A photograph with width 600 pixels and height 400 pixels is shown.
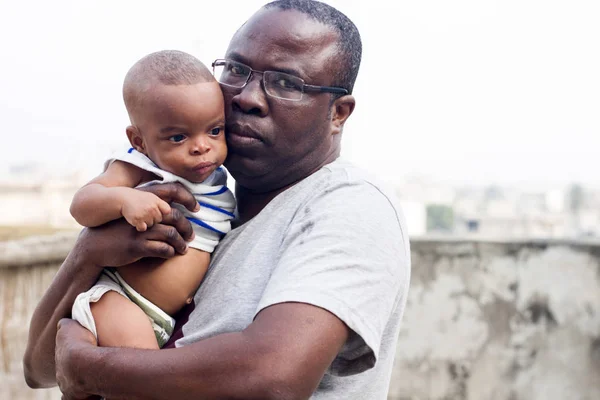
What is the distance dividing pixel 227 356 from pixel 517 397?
4487mm

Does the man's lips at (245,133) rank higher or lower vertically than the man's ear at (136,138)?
higher

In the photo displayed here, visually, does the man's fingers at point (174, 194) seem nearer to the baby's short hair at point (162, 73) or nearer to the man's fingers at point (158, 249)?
the man's fingers at point (158, 249)

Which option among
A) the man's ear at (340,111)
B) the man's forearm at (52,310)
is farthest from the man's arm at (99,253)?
the man's ear at (340,111)

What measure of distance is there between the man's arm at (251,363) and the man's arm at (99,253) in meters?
0.36

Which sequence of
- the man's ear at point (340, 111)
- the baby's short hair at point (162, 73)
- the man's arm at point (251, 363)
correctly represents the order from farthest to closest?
the man's ear at point (340, 111)
the baby's short hair at point (162, 73)
the man's arm at point (251, 363)

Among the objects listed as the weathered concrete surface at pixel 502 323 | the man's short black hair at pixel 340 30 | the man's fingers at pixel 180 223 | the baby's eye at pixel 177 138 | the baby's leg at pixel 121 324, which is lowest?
the weathered concrete surface at pixel 502 323

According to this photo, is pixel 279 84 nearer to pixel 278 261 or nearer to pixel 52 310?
pixel 278 261

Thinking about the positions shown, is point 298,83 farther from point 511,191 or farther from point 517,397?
point 511,191

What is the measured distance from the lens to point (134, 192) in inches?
84.3

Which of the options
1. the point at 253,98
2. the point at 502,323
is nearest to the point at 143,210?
the point at 253,98

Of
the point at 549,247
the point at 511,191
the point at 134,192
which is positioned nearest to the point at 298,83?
the point at 134,192

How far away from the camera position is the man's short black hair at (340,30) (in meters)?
2.30

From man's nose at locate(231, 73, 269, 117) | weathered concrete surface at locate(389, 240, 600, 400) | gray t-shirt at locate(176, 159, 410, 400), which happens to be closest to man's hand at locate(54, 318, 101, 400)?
gray t-shirt at locate(176, 159, 410, 400)

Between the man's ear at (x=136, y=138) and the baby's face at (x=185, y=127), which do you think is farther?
the man's ear at (x=136, y=138)
